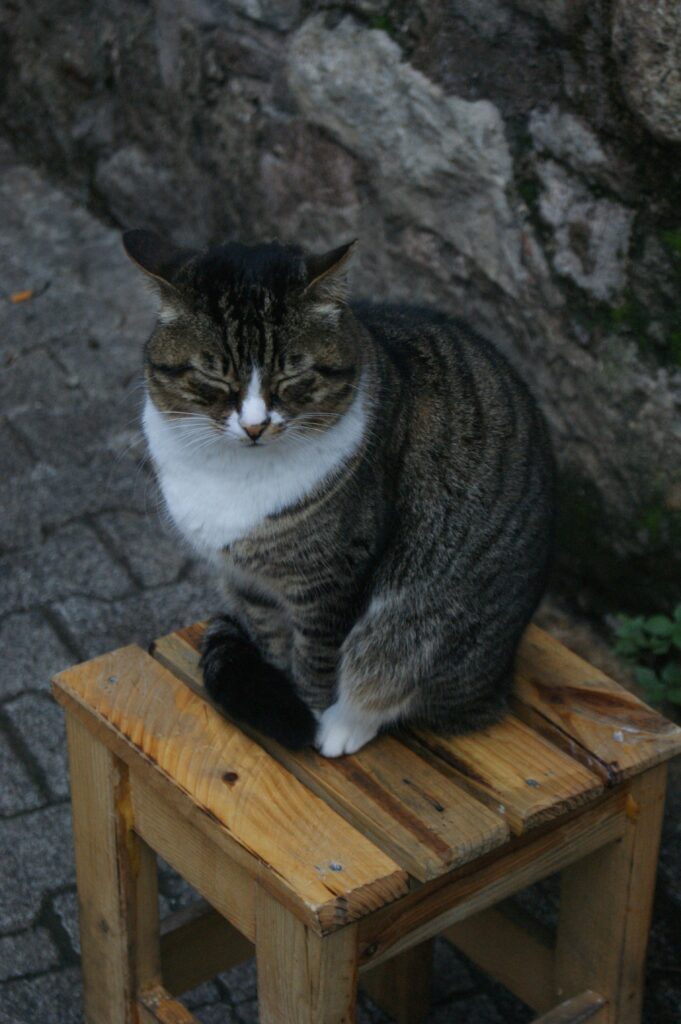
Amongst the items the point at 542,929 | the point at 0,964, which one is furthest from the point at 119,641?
the point at 542,929

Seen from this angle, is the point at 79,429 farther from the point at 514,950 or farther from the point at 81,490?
the point at 514,950

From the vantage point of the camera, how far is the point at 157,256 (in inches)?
77.8

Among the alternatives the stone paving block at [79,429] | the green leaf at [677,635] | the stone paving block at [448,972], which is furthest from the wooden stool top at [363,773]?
the stone paving block at [79,429]

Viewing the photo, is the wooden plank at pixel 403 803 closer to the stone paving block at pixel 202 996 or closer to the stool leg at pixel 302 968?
the stool leg at pixel 302 968

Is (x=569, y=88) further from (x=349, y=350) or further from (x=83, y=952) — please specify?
(x=83, y=952)

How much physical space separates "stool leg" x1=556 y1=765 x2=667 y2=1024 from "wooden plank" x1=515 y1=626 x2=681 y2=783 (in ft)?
0.17

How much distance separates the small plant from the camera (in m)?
2.59

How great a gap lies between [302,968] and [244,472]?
0.72 metres

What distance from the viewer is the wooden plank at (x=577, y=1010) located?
209 cm

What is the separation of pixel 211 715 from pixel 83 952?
1.78ft

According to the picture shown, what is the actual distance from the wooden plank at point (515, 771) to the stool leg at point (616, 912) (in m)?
0.13

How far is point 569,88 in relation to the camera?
2.61 metres

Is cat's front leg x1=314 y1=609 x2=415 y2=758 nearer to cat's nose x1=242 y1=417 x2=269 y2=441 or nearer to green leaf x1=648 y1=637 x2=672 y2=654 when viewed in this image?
cat's nose x1=242 y1=417 x2=269 y2=441

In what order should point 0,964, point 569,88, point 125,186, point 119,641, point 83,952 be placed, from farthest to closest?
point 125,186, point 119,641, point 569,88, point 0,964, point 83,952
